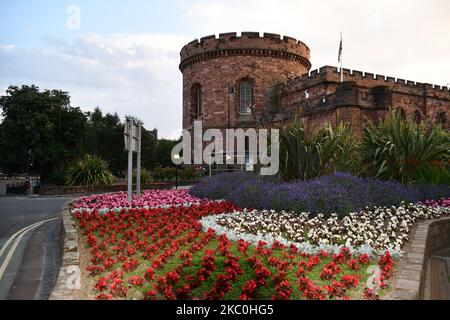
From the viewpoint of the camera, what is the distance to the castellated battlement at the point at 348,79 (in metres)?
27.7

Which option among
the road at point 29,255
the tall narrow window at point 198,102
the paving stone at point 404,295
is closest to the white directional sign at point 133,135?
the road at point 29,255

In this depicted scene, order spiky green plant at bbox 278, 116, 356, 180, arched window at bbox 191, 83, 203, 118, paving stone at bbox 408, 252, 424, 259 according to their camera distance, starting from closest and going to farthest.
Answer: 1. paving stone at bbox 408, 252, 424, 259
2. spiky green plant at bbox 278, 116, 356, 180
3. arched window at bbox 191, 83, 203, 118

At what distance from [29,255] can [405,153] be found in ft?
34.3

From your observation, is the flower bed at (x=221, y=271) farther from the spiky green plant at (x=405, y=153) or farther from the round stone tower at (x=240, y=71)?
the round stone tower at (x=240, y=71)

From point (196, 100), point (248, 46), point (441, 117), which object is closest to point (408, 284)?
point (248, 46)

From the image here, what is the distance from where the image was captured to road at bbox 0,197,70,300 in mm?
5703

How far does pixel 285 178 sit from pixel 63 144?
1039 inches

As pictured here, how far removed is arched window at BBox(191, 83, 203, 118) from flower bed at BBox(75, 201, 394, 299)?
29.4 metres

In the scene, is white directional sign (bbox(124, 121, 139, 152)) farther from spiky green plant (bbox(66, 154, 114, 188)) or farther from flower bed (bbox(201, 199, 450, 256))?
spiky green plant (bbox(66, 154, 114, 188))

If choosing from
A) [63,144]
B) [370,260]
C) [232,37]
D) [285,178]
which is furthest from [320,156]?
[63,144]

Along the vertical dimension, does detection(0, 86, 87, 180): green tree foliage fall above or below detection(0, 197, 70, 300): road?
above

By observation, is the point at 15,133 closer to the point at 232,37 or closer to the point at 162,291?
the point at 232,37

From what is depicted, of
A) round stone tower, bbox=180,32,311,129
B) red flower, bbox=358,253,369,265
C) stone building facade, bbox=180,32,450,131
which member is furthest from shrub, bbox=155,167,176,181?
red flower, bbox=358,253,369,265

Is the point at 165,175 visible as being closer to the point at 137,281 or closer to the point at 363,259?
the point at 363,259
